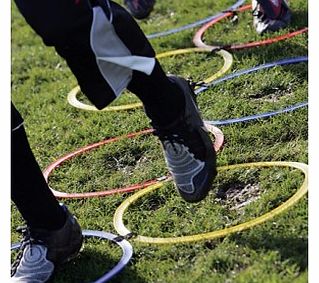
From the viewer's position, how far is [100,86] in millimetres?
3779

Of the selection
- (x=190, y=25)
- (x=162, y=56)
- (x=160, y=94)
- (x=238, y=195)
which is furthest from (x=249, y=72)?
(x=160, y=94)

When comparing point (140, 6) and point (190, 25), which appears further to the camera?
point (140, 6)

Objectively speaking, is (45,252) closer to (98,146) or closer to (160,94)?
(160,94)

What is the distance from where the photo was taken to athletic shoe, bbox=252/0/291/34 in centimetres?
623

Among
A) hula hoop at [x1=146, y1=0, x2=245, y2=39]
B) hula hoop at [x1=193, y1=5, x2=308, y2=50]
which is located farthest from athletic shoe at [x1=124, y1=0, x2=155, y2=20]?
hula hoop at [x1=193, y1=5, x2=308, y2=50]

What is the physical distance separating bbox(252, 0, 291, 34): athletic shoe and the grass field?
9 cm

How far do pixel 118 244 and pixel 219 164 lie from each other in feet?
2.73

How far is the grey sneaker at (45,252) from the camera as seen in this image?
4012mm

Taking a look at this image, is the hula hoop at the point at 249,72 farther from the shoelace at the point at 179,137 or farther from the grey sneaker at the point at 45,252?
the grey sneaker at the point at 45,252

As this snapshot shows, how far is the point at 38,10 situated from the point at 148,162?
161cm

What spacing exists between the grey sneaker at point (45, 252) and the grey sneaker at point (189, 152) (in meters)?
0.57

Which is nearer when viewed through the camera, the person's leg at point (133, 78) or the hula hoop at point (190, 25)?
the person's leg at point (133, 78)

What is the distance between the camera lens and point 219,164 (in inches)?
184

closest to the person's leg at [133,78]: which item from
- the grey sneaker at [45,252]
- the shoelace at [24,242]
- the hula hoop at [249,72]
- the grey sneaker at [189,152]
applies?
the grey sneaker at [189,152]
